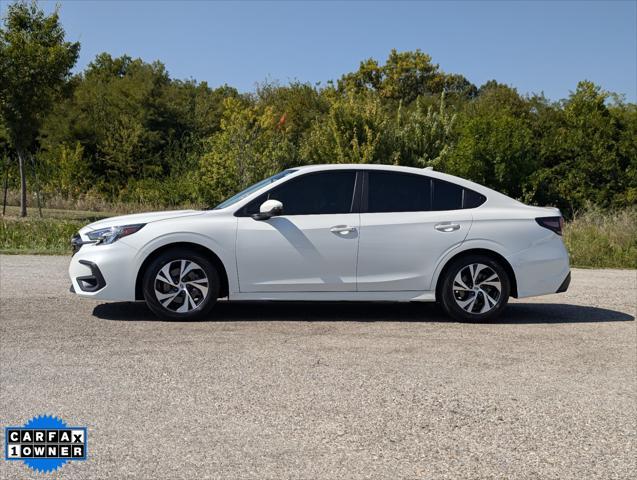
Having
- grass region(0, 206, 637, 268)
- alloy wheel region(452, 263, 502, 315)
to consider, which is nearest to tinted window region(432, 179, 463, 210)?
alloy wheel region(452, 263, 502, 315)

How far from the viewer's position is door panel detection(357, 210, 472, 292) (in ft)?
27.3

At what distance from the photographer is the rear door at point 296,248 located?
822cm

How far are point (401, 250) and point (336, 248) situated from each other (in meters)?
0.68

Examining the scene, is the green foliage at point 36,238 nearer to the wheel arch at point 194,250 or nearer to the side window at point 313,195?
the wheel arch at point 194,250

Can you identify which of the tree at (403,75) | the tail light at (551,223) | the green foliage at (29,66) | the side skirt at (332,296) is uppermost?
the tree at (403,75)

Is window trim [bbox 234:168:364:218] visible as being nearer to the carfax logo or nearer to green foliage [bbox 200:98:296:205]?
the carfax logo

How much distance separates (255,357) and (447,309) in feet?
8.40

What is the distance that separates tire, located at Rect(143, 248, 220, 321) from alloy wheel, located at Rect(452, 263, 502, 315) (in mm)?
2513

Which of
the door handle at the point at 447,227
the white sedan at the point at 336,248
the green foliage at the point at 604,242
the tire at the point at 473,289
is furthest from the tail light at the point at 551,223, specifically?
the green foliage at the point at 604,242

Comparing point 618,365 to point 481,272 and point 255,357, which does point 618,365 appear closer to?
point 481,272

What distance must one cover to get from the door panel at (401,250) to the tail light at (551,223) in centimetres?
83

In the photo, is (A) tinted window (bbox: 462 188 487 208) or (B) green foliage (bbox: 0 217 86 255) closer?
(A) tinted window (bbox: 462 188 487 208)

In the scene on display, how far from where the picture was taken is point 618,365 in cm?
679

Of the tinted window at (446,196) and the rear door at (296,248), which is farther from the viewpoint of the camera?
the tinted window at (446,196)
